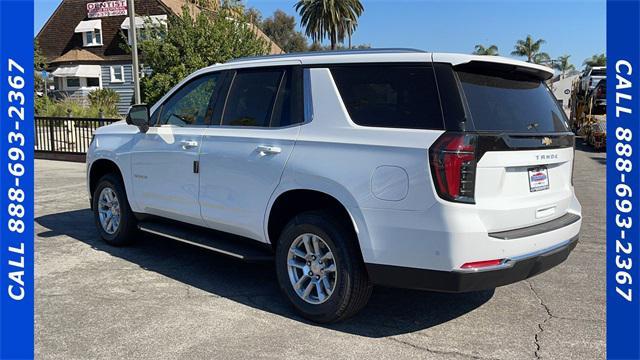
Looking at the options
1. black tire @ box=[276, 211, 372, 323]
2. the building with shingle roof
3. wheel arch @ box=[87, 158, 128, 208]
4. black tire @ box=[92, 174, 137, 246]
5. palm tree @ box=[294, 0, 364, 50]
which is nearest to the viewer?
black tire @ box=[276, 211, 372, 323]

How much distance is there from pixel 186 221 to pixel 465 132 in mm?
2932

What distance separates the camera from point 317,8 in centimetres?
5309

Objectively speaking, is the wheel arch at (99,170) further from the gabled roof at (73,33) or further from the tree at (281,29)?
the tree at (281,29)

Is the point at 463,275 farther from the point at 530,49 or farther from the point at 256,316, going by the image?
the point at 530,49

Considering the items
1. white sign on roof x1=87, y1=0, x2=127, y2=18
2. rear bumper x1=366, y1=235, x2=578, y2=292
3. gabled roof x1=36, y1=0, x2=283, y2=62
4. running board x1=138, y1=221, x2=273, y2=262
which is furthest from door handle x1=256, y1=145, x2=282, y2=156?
white sign on roof x1=87, y1=0, x2=127, y2=18

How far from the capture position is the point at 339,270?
388 cm

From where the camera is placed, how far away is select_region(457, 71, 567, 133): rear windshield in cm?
357

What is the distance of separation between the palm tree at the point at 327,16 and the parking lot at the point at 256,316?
160 ft

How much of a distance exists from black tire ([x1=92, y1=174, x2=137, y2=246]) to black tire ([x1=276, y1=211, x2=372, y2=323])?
2590mm

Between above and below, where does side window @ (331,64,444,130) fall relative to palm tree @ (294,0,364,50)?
below

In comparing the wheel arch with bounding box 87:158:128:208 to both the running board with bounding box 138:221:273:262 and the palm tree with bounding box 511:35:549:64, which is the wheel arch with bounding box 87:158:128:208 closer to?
the running board with bounding box 138:221:273:262

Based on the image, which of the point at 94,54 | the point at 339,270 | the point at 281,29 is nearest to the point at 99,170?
the point at 339,270

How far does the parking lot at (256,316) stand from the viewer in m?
3.69

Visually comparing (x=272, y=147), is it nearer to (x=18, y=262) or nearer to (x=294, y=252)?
(x=294, y=252)
